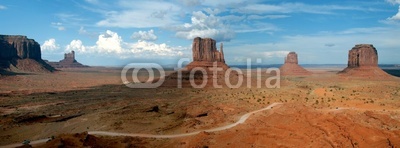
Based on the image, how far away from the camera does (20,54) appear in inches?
6289

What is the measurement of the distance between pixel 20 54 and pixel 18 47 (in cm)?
377

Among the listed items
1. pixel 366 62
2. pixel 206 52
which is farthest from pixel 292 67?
pixel 206 52

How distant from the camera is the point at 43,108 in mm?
52938

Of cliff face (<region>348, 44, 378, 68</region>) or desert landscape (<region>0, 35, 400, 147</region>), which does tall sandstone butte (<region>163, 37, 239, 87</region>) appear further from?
cliff face (<region>348, 44, 378, 68</region>)

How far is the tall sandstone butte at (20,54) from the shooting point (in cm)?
15100

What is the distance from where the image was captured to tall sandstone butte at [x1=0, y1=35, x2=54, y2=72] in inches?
5945

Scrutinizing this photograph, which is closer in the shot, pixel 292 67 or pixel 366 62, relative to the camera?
pixel 366 62

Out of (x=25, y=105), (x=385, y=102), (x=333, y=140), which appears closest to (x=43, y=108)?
(x=25, y=105)

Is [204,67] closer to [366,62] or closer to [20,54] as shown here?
[366,62]

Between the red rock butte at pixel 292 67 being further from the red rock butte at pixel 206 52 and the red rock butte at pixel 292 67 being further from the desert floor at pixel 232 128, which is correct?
the desert floor at pixel 232 128

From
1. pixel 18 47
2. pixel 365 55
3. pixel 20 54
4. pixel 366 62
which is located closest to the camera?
pixel 365 55

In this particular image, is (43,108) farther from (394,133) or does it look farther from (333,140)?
(394,133)

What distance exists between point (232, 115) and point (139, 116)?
1240cm

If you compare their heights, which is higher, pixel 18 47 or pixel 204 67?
pixel 18 47
